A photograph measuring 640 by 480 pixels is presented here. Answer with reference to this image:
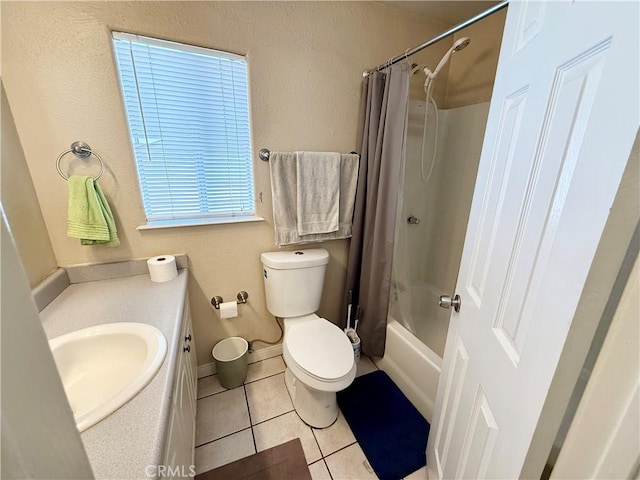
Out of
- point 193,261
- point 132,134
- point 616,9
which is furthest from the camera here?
point 193,261

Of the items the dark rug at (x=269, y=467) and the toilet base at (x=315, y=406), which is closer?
the dark rug at (x=269, y=467)

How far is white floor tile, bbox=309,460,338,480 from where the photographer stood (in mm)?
1181

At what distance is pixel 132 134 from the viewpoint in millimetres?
1252

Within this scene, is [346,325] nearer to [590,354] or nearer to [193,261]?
[193,261]

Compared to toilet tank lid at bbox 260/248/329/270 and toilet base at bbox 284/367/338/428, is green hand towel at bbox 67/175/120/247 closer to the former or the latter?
toilet tank lid at bbox 260/248/329/270

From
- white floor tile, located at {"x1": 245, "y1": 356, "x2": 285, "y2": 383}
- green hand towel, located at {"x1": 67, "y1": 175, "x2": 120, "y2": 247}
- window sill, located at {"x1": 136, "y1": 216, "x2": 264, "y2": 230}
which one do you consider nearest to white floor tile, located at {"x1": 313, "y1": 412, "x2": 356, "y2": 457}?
white floor tile, located at {"x1": 245, "y1": 356, "x2": 285, "y2": 383}

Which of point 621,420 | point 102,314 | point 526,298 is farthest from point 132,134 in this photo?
point 621,420

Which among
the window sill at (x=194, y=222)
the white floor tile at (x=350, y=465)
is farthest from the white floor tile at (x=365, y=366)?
the window sill at (x=194, y=222)

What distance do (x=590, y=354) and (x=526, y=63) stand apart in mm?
635

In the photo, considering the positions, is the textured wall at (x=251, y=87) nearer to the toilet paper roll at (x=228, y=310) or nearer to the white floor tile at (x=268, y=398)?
the toilet paper roll at (x=228, y=310)

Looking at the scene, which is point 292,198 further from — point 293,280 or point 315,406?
point 315,406

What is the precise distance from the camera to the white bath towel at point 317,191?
59.9 inches

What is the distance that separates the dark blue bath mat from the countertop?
1.11 meters

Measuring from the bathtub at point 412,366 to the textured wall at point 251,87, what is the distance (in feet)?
1.84
